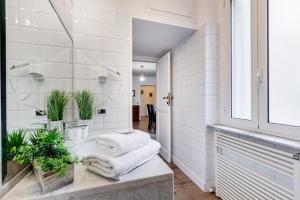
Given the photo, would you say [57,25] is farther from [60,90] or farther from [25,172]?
[25,172]

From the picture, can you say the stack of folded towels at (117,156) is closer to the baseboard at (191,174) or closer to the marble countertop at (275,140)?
the marble countertop at (275,140)

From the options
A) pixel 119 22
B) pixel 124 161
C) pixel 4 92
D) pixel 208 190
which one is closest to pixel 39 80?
pixel 4 92

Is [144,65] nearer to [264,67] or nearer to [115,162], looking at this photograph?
[264,67]

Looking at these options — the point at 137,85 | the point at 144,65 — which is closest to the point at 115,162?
the point at 144,65

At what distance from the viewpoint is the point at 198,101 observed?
2.12m

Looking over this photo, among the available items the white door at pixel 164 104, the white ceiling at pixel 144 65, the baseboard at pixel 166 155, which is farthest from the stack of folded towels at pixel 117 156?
the white ceiling at pixel 144 65

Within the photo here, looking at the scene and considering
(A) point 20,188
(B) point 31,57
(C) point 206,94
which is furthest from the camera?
(C) point 206,94

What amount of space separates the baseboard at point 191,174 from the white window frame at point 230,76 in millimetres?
815

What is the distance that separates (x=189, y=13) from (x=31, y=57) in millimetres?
1810

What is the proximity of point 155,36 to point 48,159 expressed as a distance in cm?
210

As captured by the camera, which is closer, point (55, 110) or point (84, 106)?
point (55, 110)

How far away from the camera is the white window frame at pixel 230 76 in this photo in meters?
1.48

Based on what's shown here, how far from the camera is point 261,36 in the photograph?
1410 mm

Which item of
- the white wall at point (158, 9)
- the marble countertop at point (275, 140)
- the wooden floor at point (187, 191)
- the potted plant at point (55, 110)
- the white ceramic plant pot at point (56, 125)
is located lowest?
the wooden floor at point (187, 191)
